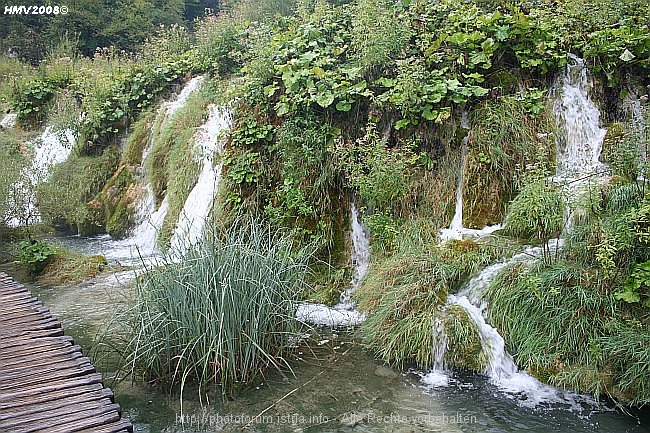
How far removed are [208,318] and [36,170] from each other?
17.7ft

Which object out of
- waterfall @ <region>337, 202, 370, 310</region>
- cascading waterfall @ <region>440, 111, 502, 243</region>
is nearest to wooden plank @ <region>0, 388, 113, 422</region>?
waterfall @ <region>337, 202, 370, 310</region>

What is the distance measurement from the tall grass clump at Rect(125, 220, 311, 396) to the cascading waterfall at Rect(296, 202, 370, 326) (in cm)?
76

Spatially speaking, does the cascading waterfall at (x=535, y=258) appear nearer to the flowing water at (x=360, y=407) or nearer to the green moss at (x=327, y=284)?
the flowing water at (x=360, y=407)

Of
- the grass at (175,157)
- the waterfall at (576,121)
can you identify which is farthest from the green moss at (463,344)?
the grass at (175,157)

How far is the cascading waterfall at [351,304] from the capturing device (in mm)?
5465

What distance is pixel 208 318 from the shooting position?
13.4 ft

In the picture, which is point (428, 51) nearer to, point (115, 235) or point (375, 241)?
point (375, 241)

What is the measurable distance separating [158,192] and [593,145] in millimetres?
5737

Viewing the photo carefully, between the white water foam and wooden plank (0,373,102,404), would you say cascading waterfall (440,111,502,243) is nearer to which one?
the white water foam

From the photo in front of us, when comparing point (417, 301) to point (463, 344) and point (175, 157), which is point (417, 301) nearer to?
point (463, 344)

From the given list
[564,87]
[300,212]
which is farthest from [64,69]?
[564,87]

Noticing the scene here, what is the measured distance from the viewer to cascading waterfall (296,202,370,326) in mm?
5465

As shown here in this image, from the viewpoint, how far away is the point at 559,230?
16.5 ft

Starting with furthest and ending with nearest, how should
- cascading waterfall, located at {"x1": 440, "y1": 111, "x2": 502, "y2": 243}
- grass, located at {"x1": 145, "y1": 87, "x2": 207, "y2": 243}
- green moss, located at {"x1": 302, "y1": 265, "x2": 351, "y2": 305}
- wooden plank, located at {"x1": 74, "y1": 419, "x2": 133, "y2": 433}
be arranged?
grass, located at {"x1": 145, "y1": 87, "x2": 207, "y2": 243} → green moss, located at {"x1": 302, "y1": 265, "x2": 351, "y2": 305} → cascading waterfall, located at {"x1": 440, "y1": 111, "x2": 502, "y2": 243} → wooden plank, located at {"x1": 74, "y1": 419, "x2": 133, "y2": 433}
